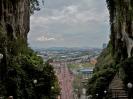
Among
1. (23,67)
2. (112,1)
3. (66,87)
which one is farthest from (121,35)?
(66,87)

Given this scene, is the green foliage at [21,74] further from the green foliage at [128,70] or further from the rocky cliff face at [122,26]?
the green foliage at [128,70]

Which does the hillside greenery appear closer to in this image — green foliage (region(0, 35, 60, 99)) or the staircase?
green foliage (region(0, 35, 60, 99))

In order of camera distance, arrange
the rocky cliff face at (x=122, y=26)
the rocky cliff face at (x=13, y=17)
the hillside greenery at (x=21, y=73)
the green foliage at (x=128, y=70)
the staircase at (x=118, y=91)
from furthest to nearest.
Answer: the staircase at (x=118, y=91) < the rocky cliff face at (x=122, y=26) < the rocky cliff face at (x=13, y=17) < the hillside greenery at (x=21, y=73) < the green foliage at (x=128, y=70)

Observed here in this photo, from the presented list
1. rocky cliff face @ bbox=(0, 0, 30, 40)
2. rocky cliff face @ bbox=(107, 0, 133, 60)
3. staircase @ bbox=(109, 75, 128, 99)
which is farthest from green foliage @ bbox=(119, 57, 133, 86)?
rocky cliff face @ bbox=(0, 0, 30, 40)

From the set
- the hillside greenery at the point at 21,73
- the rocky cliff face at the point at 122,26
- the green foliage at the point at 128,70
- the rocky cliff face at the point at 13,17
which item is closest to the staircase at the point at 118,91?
the rocky cliff face at the point at 122,26

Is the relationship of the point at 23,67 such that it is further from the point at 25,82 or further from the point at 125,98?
the point at 125,98

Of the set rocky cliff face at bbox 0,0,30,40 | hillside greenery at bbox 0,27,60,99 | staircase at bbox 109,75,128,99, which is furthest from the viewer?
staircase at bbox 109,75,128,99

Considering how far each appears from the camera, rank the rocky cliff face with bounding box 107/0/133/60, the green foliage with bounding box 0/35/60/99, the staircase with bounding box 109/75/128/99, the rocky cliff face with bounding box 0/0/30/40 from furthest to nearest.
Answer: the staircase with bounding box 109/75/128/99 → the rocky cliff face with bounding box 107/0/133/60 → the rocky cliff face with bounding box 0/0/30/40 → the green foliage with bounding box 0/35/60/99
